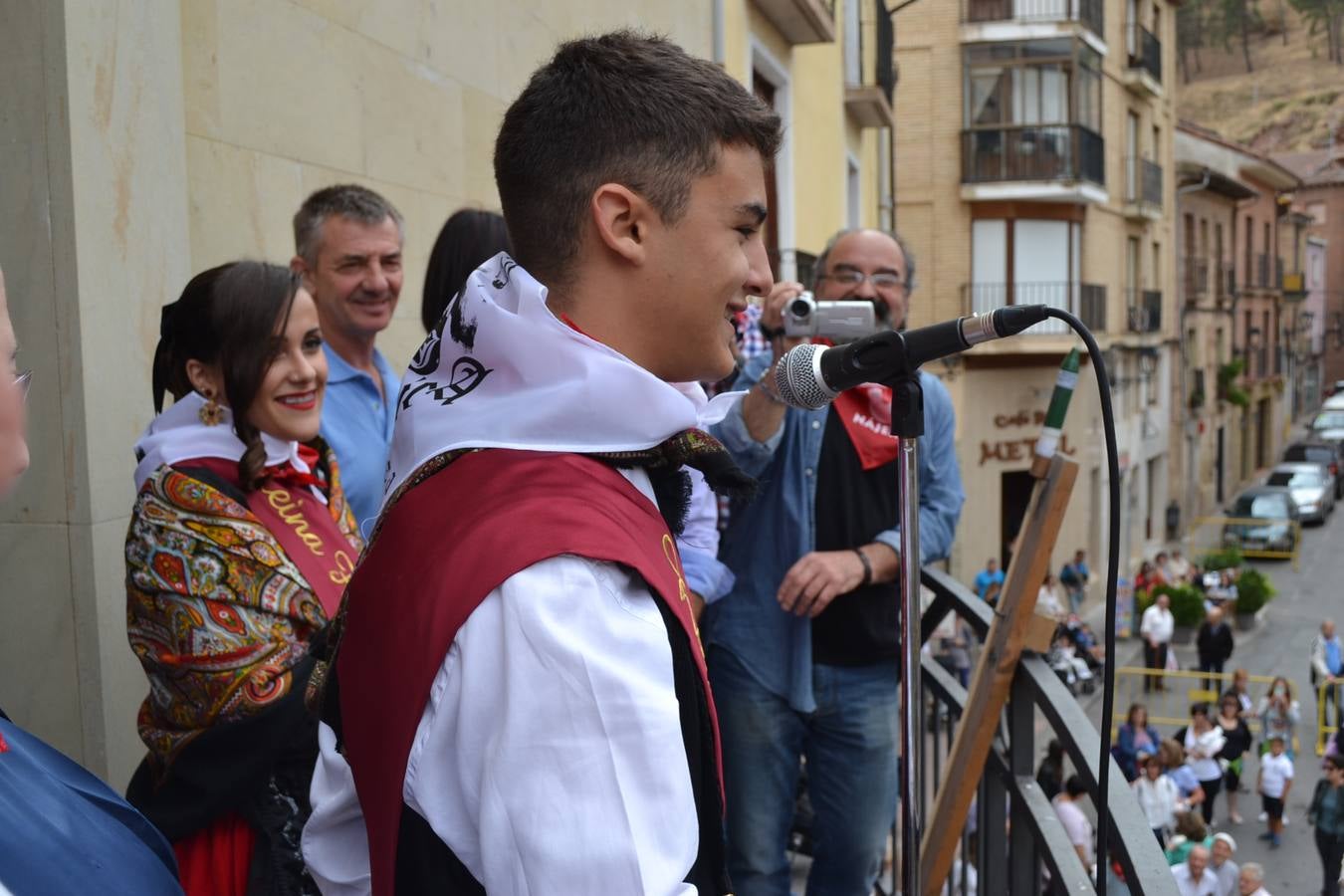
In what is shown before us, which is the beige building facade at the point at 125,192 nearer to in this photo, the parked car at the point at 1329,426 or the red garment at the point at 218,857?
the red garment at the point at 218,857

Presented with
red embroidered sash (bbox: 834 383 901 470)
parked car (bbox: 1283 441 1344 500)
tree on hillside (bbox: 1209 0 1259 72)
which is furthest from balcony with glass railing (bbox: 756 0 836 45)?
tree on hillside (bbox: 1209 0 1259 72)

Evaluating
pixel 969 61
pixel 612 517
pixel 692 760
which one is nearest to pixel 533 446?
pixel 612 517

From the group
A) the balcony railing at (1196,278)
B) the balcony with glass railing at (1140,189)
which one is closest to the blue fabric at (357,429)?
the balcony with glass railing at (1140,189)

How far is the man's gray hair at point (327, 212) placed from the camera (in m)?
3.38

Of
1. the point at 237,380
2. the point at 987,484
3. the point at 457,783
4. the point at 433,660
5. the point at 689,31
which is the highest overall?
the point at 689,31

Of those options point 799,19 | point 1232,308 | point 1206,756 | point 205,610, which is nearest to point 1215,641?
point 1206,756

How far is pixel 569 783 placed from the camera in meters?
1.09

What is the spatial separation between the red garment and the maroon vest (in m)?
0.94

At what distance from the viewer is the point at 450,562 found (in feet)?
3.91

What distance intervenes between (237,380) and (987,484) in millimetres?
19743

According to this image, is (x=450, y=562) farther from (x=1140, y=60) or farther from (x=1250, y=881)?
(x=1140, y=60)

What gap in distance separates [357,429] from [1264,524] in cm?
2674

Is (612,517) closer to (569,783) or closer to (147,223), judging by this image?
(569,783)

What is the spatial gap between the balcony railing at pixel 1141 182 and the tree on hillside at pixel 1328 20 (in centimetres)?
5489
